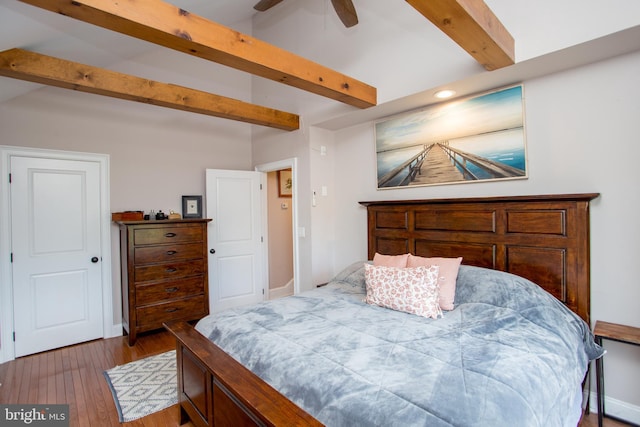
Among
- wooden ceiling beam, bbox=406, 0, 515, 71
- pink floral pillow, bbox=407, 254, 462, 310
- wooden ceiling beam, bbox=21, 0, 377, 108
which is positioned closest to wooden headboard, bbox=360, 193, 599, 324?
pink floral pillow, bbox=407, 254, 462, 310

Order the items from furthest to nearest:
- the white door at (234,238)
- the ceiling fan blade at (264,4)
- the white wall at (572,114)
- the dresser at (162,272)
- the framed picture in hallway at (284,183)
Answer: the framed picture in hallway at (284,183)
the white door at (234,238)
the dresser at (162,272)
the ceiling fan blade at (264,4)
the white wall at (572,114)

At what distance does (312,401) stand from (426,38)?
2.73 meters

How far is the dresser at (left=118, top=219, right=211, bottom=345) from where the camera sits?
3.40 metres

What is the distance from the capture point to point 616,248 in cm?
212

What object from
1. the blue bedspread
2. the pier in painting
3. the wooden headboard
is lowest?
the blue bedspread

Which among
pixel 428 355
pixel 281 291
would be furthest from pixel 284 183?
pixel 428 355

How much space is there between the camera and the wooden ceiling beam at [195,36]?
153cm

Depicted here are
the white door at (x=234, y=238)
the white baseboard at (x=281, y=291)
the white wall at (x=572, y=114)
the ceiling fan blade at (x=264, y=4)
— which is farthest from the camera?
the white baseboard at (x=281, y=291)

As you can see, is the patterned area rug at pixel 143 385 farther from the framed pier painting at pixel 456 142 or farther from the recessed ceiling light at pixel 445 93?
the recessed ceiling light at pixel 445 93

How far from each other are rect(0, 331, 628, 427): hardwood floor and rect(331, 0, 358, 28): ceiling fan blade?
3.25 m

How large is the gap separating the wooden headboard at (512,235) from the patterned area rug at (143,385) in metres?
2.25

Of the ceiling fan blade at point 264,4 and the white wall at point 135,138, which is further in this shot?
the white wall at point 135,138

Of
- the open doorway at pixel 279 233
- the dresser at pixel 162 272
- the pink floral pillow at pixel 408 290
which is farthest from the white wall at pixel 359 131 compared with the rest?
the pink floral pillow at pixel 408 290

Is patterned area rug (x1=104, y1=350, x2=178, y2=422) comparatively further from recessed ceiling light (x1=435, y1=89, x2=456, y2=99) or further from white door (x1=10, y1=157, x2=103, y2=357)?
recessed ceiling light (x1=435, y1=89, x2=456, y2=99)
